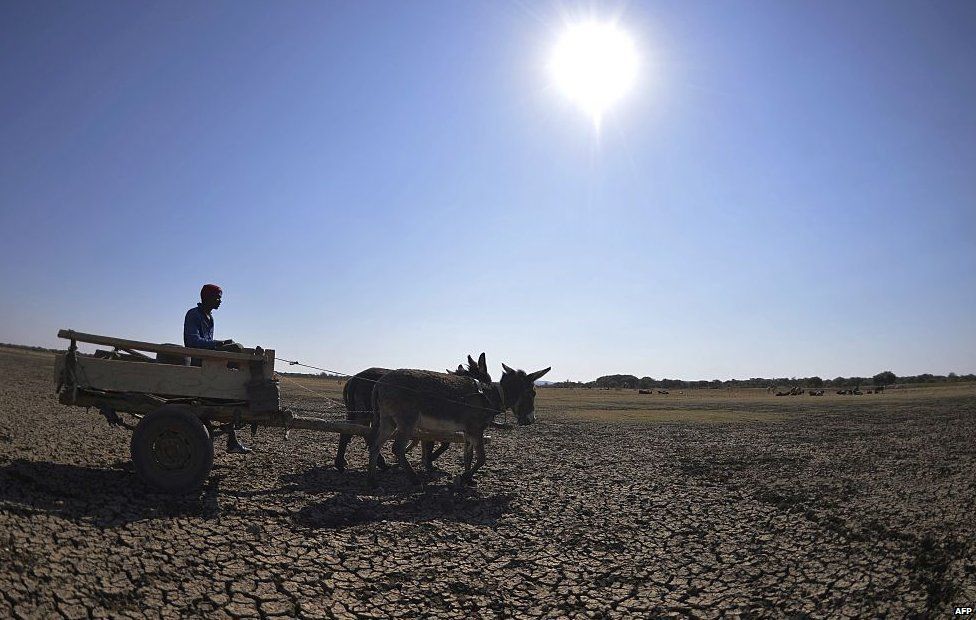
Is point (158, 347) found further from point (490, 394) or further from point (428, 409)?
point (490, 394)

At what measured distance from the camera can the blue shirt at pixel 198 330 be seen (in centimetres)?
873

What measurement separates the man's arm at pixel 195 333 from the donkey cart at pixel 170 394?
0.35 metres

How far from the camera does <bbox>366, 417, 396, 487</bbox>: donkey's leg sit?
33.2 feet

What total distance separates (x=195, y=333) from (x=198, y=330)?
0.88 ft

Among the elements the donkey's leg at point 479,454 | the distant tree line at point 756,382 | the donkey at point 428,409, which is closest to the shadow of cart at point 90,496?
the donkey at point 428,409

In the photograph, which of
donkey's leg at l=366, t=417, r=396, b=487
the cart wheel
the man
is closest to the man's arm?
the man

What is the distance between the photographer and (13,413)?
14875mm

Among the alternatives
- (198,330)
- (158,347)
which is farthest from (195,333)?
(158,347)

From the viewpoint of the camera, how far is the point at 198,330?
30.0 feet

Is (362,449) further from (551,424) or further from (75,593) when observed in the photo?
(551,424)

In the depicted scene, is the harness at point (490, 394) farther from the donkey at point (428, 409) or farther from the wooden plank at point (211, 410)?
the wooden plank at point (211, 410)

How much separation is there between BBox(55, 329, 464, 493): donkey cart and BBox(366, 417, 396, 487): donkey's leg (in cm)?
212

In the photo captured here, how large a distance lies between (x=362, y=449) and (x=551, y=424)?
1360 centimetres

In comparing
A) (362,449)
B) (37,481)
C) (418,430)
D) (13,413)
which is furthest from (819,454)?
(13,413)
